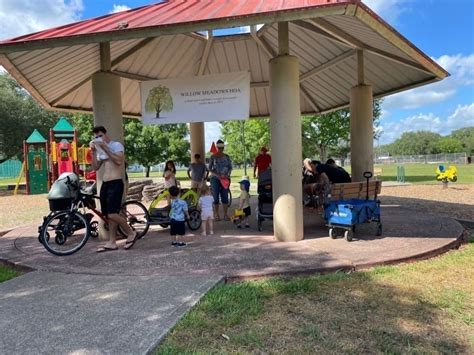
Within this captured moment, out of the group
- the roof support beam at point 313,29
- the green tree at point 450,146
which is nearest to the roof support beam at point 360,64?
the roof support beam at point 313,29

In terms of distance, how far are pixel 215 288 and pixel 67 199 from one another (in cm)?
353

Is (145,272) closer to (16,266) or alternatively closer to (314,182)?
(16,266)

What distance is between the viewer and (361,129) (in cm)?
1060

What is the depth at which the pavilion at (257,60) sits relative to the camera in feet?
20.0

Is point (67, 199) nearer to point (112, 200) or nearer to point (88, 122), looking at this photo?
point (112, 200)

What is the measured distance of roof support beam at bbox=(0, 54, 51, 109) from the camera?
24.7 feet

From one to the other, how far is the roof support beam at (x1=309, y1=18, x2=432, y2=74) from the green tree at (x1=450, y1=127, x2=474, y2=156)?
423 feet

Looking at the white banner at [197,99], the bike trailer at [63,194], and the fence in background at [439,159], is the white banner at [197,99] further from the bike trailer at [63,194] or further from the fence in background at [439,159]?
the fence in background at [439,159]

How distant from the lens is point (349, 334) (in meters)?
3.76

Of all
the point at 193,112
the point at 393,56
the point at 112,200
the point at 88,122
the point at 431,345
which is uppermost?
the point at 88,122

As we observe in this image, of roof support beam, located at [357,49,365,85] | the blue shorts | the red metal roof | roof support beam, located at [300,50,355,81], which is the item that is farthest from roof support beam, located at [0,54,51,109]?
roof support beam, located at [357,49,365,85]

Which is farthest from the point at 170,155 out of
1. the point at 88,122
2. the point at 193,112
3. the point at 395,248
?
the point at 395,248

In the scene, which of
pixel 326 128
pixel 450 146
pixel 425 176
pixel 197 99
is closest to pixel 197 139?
pixel 197 99

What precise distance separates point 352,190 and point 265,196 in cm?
160
